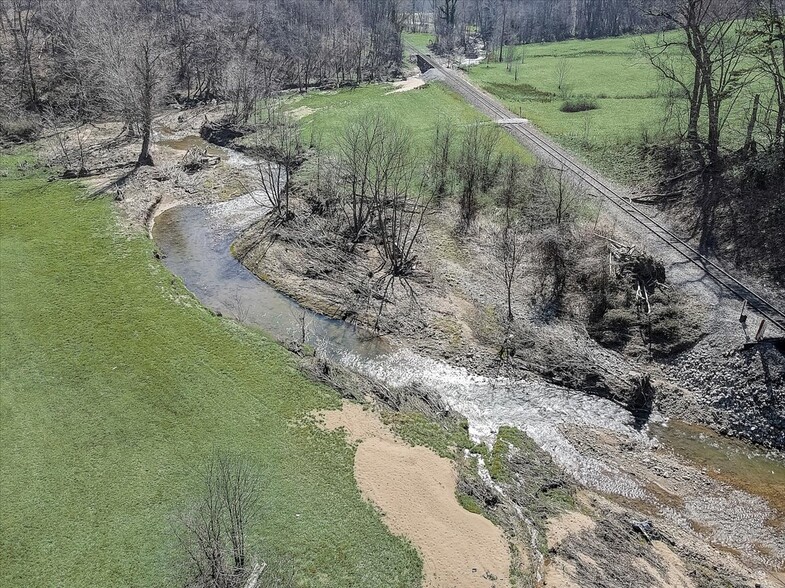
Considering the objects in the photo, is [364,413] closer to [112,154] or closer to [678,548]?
[678,548]

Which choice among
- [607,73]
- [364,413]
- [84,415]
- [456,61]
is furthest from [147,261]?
[456,61]

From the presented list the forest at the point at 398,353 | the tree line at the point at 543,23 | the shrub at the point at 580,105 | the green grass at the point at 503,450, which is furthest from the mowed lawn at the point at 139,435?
the tree line at the point at 543,23

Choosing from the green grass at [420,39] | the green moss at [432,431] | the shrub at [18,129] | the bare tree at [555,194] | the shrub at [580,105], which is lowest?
the green moss at [432,431]

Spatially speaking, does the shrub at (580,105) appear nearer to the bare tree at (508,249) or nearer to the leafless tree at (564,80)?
the leafless tree at (564,80)

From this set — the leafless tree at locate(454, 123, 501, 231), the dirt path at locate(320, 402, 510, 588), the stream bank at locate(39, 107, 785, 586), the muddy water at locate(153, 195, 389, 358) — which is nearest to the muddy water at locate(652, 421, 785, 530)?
the stream bank at locate(39, 107, 785, 586)

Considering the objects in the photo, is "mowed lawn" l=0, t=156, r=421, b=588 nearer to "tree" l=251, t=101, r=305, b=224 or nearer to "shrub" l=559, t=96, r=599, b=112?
"tree" l=251, t=101, r=305, b=224

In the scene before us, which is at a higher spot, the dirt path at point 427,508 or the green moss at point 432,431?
the green moss at point 432,431
